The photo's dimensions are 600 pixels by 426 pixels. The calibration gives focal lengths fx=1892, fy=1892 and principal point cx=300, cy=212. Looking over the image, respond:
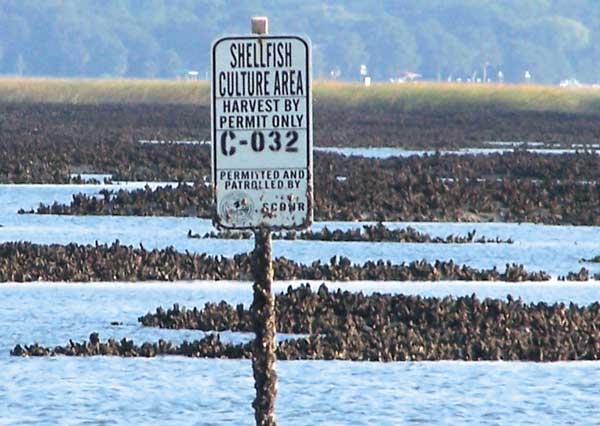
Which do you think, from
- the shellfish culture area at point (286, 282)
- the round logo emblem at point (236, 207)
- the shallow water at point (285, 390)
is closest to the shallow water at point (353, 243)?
the shellfish culture area at point (286, 282)

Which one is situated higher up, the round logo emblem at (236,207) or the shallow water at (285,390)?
the round logo emblem at (236,207)

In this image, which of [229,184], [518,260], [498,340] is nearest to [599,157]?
[518,260]

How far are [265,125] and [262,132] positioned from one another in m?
0.04

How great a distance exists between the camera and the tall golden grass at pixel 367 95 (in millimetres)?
94931

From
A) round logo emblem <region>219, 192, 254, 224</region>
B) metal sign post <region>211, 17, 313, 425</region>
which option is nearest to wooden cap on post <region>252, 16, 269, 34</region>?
metal sign post <region>211, 17, 313, 425</region>

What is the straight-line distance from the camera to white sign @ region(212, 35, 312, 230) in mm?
9422

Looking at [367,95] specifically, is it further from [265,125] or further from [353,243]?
[265,125]

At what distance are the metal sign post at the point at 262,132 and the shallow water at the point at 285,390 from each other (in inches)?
155

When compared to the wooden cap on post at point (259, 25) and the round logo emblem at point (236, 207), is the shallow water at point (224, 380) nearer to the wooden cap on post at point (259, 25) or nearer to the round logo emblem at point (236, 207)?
the round logo emblem at point (236, 207)

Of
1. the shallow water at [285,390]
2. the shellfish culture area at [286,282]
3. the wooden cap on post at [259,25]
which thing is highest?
the wooden cap on post at [259,25]

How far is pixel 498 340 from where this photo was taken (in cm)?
1689

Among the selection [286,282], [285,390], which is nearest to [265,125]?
[285,390]

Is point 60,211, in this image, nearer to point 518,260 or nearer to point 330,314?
point 518,260

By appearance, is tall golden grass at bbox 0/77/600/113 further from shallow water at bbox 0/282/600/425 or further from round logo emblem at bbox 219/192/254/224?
round logo emblem at bbox 219/192/254/224
